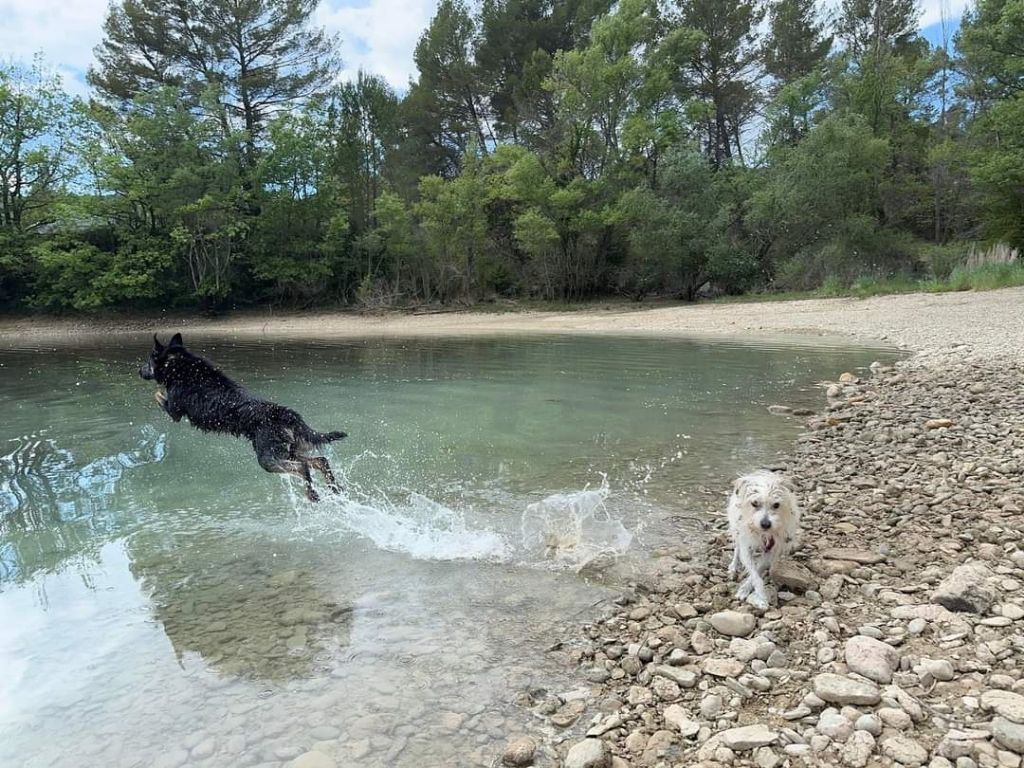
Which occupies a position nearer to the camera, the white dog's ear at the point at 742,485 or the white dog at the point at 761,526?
the white dog at the point at 761,526

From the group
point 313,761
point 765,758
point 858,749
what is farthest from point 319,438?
point 858,749

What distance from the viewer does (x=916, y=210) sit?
31.3 m

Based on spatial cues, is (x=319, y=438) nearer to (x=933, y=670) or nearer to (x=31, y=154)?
(x=933, y=670)

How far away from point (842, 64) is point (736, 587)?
33233mm

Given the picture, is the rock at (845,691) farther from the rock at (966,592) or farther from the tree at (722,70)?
the tree at (722,70)

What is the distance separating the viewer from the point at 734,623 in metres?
3.59

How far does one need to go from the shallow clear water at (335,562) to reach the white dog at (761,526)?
0.94 m

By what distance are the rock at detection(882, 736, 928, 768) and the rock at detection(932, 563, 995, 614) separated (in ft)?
4.00

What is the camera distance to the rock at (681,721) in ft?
8.93

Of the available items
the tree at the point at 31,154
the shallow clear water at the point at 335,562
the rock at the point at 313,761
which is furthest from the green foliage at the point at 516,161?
the rock at the point at 313,761

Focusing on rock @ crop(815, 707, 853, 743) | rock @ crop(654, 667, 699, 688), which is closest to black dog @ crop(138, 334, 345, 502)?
rock @ crop(654, 667, 699, 688)

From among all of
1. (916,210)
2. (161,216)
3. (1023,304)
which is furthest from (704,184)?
(161,216)

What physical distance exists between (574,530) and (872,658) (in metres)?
2.52

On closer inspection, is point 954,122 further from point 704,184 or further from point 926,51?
point 704,184
